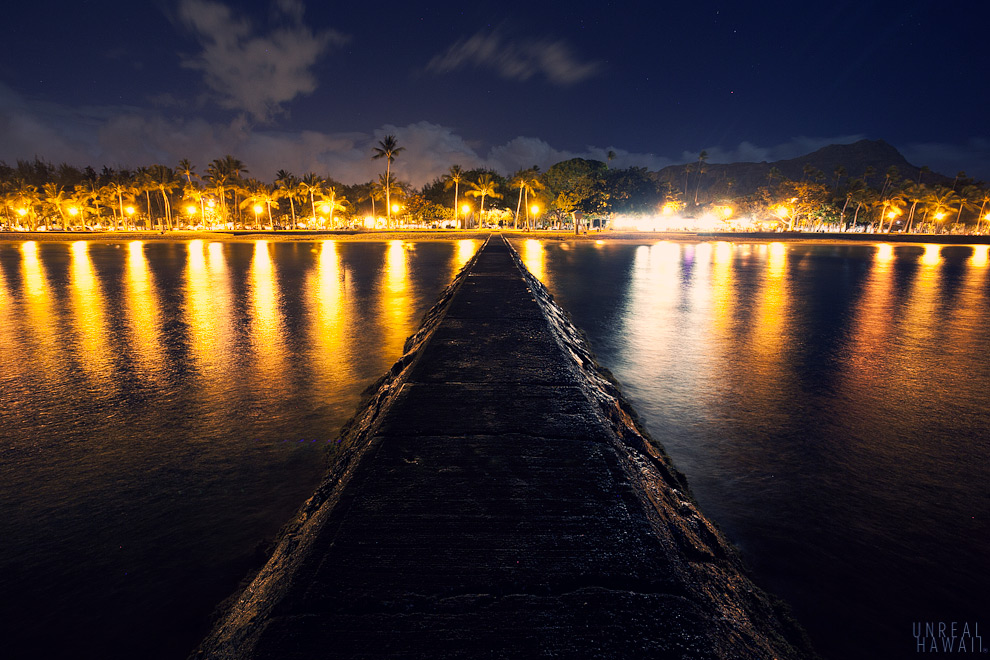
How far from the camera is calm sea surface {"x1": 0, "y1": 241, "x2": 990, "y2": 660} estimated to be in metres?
3.07

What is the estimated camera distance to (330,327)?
1096cm

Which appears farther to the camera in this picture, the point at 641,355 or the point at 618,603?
the point at 641,355

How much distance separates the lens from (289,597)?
1.90 meters

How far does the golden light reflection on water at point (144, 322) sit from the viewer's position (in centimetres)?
817

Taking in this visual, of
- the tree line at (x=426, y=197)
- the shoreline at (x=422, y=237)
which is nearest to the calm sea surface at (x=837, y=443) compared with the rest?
the shoreline at (x=422, y=237)

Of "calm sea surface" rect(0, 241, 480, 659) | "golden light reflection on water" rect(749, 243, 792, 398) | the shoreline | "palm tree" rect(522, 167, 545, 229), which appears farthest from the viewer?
"palm tree" rect(522, 167, 545, 229)

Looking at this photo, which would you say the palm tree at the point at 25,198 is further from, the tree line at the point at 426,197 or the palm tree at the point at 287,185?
the palm tree at the point at 287,185

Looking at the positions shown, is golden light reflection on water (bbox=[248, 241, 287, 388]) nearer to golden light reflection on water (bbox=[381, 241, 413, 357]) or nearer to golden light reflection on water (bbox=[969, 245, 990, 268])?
golden light reflection on water (bbox=[381, 241, 413, 357])

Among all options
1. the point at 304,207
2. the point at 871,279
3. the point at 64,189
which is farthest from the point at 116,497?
the point at 64,189

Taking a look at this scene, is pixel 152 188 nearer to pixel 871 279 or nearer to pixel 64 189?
pixel 64 189

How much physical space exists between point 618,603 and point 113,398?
7.39 m

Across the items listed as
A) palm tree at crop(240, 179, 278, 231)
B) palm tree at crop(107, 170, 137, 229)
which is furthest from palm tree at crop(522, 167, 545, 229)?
palm tree at crop(107, 170, 137, 229)

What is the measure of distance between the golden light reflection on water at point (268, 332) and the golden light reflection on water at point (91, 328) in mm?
2230

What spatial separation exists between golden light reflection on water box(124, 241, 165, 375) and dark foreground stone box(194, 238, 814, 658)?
6698 mm
